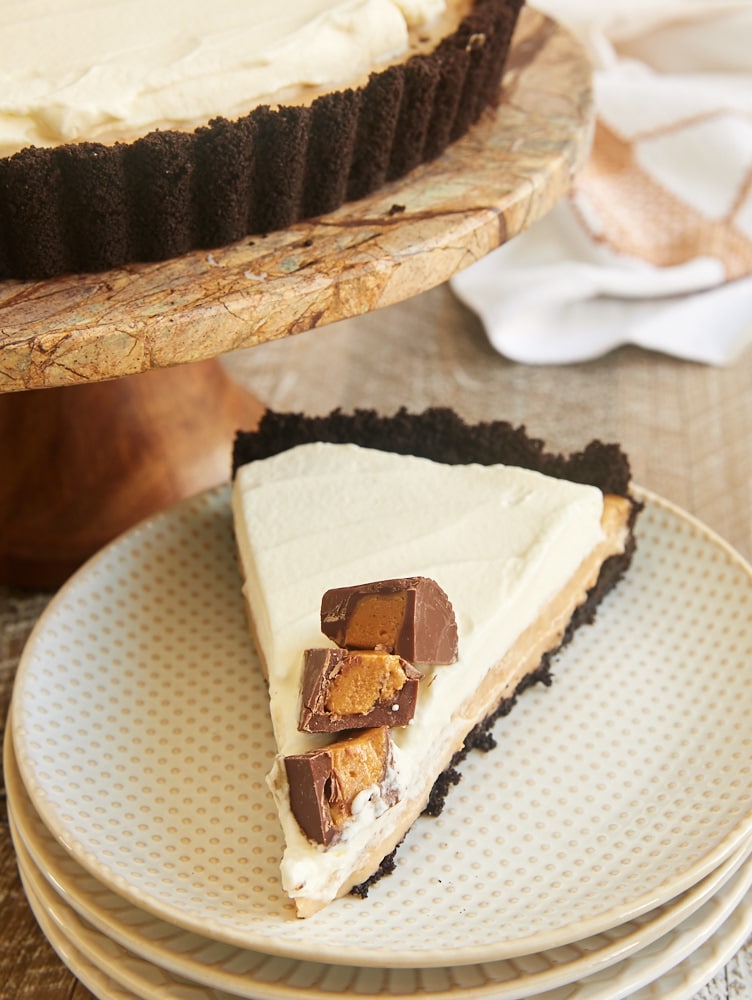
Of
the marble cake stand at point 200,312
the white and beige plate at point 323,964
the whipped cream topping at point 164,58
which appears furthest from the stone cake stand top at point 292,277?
the white and beige plate at point 323,964

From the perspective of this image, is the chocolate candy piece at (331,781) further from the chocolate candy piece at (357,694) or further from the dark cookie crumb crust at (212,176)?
the dark cookie crumb crust at (212,176)

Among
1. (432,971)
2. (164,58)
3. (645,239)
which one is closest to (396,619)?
(432,971)

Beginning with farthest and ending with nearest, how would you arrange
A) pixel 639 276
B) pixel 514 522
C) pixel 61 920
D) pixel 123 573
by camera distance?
pixel 639 276, pixel 123 573, pixel 514 522, pixel 61 920

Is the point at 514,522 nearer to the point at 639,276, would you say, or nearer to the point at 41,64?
the point at 41,64

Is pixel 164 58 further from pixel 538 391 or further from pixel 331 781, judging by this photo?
pixel 538 391

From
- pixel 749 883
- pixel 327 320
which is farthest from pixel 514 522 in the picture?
pixel 749 883
